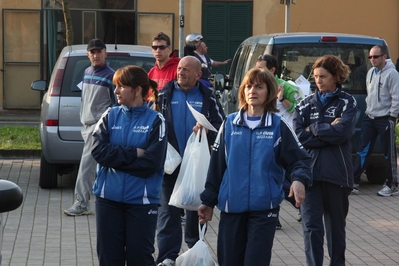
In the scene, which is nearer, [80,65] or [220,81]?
→ [80,65]

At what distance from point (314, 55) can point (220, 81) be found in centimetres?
153

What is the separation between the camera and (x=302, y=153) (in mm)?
5469

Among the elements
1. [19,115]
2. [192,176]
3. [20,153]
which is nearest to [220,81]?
[20,153]

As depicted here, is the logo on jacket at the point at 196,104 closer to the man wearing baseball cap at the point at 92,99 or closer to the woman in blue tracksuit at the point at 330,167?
the woman in blue tracksuit at the point at 330,167

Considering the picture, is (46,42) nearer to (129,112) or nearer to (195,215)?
(195,215)

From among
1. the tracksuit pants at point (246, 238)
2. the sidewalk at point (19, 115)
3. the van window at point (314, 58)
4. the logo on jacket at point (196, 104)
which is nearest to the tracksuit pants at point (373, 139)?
the van window at point (314, 58)

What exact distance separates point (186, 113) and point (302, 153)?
201 centimetres

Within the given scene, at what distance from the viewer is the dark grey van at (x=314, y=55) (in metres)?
10.6

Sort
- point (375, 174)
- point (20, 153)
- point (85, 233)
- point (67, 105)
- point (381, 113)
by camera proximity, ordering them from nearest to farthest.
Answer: point (85, 233) < point (67, 105) < point (381, 113) < point (375, 174) < point (20, 153)

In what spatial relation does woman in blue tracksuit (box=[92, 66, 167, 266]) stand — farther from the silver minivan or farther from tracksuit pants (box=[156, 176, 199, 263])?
the silver minivan

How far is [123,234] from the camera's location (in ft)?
18.8

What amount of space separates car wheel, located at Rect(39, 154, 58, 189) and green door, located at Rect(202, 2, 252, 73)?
12.2 meters

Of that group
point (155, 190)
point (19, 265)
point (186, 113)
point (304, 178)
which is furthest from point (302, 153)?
point (19, 265)

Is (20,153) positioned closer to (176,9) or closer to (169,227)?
(169,227)
